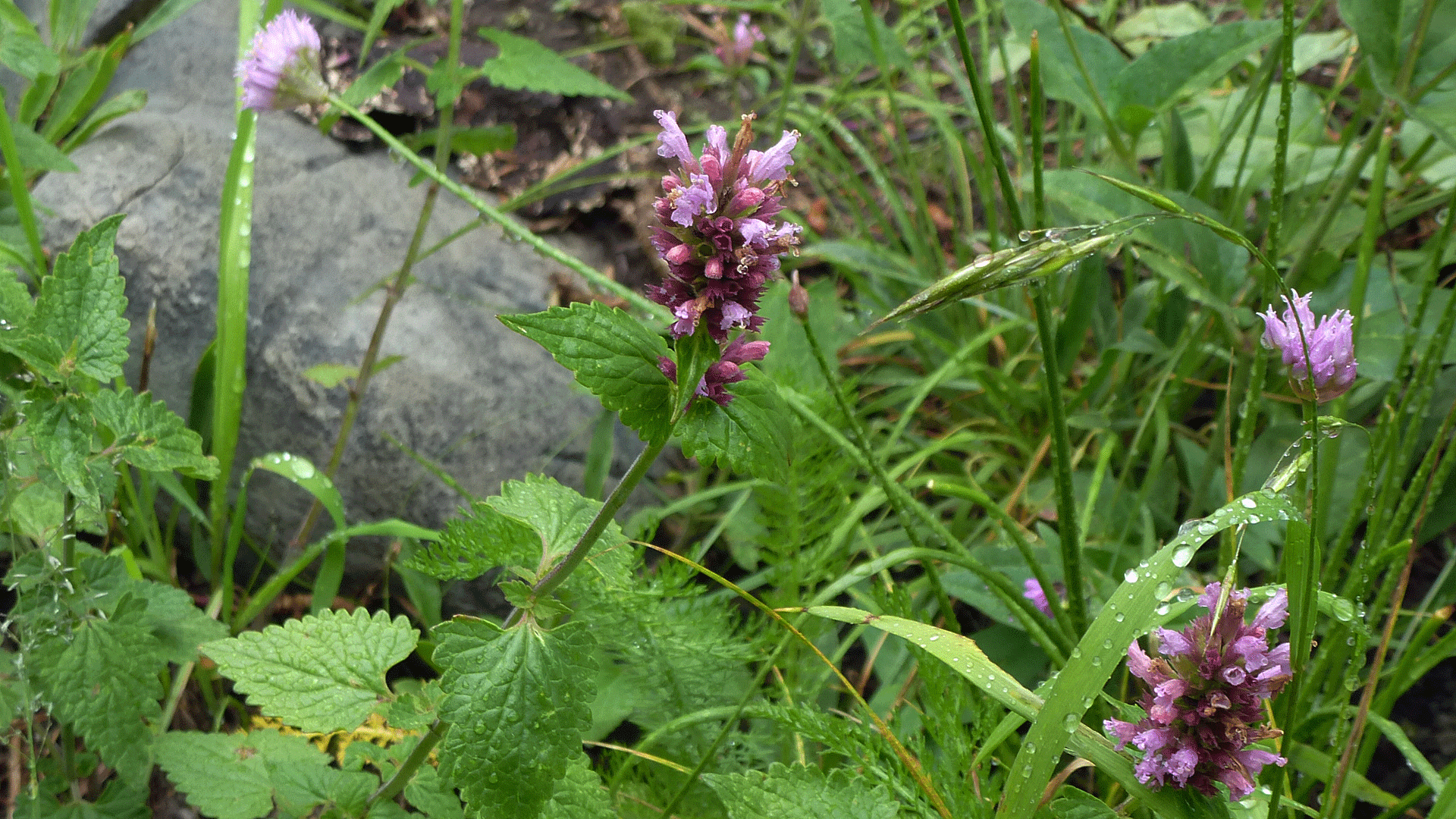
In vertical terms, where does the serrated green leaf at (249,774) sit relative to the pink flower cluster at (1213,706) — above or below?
below

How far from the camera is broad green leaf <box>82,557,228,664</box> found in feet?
3.93

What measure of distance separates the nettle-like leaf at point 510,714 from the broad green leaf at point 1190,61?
133cm

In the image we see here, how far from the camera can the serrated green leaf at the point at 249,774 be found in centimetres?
112

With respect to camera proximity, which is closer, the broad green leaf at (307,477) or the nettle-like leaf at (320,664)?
the nettle-like leaf at (320,664)

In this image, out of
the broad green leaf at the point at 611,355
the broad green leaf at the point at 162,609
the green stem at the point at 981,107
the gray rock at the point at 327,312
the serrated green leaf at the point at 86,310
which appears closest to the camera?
the broad green leaf at the point at 611,355

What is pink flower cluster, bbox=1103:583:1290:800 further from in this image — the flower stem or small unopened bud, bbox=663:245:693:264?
the flower stem

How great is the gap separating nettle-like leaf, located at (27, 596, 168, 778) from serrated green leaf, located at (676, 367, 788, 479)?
78 cm

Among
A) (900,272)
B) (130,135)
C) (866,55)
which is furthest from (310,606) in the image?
(866,55)

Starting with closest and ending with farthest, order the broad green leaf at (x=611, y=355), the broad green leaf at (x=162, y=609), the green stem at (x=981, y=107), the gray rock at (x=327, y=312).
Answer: the broad green leaf at (x=611, y=355) → the green stem at (x=981, y=107) → the broad green leaf at (x=162, y=609) → the gray rock at (x=327, y=312)

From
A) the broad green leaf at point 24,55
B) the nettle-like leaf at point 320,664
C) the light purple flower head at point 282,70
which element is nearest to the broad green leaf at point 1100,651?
the nettle-like leaf at point 320,664

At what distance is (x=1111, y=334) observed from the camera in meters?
1.98

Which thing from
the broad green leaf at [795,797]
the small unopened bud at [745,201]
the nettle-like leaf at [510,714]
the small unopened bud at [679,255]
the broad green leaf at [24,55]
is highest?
the broad green leaf at [24,55]

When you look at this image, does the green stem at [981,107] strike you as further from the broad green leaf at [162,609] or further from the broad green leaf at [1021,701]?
the broad green leaf at [162,609]

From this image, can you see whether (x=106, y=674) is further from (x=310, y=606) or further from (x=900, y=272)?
(x=900, y=272)
